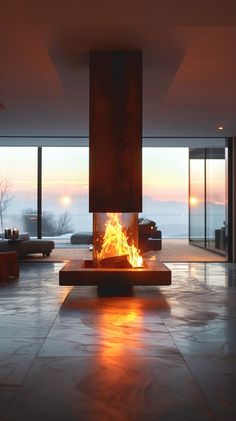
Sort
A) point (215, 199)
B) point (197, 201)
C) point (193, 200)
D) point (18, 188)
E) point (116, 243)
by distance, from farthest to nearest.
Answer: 1. point (193, 200)
2. point (197, 201)
3. point (215, 199)
4. point (18, 188)
5. point (116, 243)

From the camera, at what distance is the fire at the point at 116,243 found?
7.03 metres

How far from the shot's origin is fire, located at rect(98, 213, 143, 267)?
7027 millimetres

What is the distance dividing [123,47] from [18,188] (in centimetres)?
820

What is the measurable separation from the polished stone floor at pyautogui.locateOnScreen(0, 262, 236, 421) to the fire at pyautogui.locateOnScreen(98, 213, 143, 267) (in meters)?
0.70

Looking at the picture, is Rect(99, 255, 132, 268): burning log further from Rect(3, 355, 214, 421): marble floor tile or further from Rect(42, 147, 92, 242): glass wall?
Rect(42, 147, 92, 242): glass wall

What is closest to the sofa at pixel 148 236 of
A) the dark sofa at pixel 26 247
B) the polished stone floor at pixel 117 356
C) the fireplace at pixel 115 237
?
the dark sofa at pixel 26 247

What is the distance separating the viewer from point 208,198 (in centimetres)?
1401

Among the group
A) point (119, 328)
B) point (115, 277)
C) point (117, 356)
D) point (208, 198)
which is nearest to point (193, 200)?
point (208, 198)

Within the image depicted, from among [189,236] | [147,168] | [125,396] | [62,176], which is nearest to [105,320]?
[125,396]

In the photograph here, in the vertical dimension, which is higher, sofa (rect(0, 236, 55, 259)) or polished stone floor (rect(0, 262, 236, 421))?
sofa (rect(0, 236, 55, 259))

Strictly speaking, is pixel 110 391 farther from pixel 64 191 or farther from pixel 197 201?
pixel 197 201

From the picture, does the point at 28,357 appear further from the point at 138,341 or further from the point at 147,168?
the point at 147,168

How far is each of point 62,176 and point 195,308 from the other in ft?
27.2

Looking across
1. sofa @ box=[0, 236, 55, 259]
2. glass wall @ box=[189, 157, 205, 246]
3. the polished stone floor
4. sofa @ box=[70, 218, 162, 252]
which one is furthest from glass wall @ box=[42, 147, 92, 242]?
the polished stone floor
